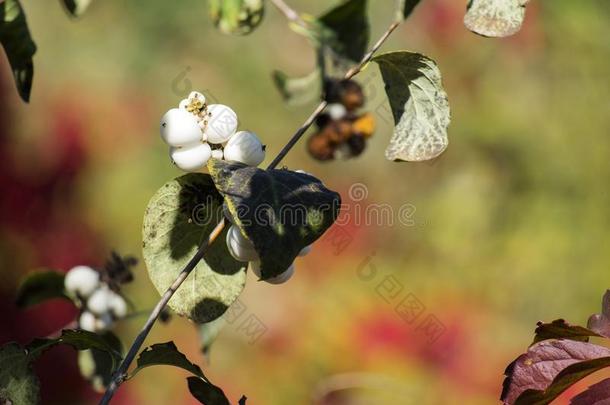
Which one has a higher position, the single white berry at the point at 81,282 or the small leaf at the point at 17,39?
the small leaf at the point at 17,39

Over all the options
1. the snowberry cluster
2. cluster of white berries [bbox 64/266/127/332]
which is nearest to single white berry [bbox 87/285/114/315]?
cluster of white berries [bbox 64/266/127/332]

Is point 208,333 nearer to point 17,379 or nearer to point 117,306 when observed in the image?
point 117,306

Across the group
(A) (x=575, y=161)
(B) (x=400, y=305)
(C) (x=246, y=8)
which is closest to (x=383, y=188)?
(B) (x=400, y=305)

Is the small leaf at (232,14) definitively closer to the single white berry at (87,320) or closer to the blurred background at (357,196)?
the single white berry at (87,320)

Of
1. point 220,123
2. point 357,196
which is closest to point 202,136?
point 220,123

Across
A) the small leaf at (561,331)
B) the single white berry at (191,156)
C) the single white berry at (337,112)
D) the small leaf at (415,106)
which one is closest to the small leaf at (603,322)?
the small leaf at (561,331)
